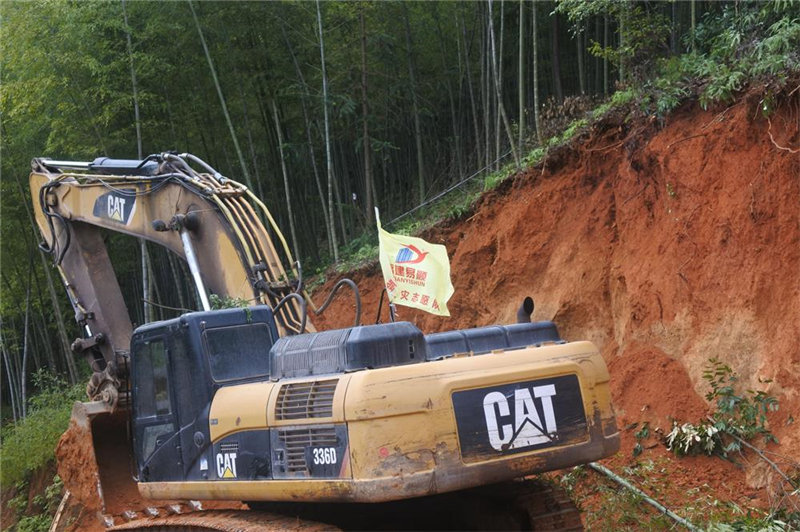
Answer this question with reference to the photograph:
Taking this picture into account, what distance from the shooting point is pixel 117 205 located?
7.73m

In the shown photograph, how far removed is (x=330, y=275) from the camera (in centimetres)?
1416

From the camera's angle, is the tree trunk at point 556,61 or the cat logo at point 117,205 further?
the tree trunk at point 556,61

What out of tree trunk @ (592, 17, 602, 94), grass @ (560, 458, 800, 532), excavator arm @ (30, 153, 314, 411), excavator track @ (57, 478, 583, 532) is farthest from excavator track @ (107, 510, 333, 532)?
tree trunk @ (592, 17, 602, 94)

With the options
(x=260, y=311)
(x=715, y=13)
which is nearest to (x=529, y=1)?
(x=715, y=13)

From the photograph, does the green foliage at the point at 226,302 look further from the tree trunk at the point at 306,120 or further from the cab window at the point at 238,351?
the tree trunk at the point at 306,120

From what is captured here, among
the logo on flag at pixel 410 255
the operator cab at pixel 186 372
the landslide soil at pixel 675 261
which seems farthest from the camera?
the landslide soil at pixel 675 261

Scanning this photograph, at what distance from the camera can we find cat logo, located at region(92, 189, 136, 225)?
7.65 m

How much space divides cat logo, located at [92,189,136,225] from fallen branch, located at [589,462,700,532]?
429cm

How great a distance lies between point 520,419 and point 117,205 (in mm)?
4473

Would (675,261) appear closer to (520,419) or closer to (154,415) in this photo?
(520,419)

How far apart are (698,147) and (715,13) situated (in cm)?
227

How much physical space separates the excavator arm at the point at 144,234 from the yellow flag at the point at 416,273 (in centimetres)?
67

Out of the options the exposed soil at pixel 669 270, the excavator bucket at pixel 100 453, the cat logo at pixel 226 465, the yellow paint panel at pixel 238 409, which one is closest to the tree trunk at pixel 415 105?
the exposed soil at pixel 669 270

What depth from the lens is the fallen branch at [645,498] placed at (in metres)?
6.28
